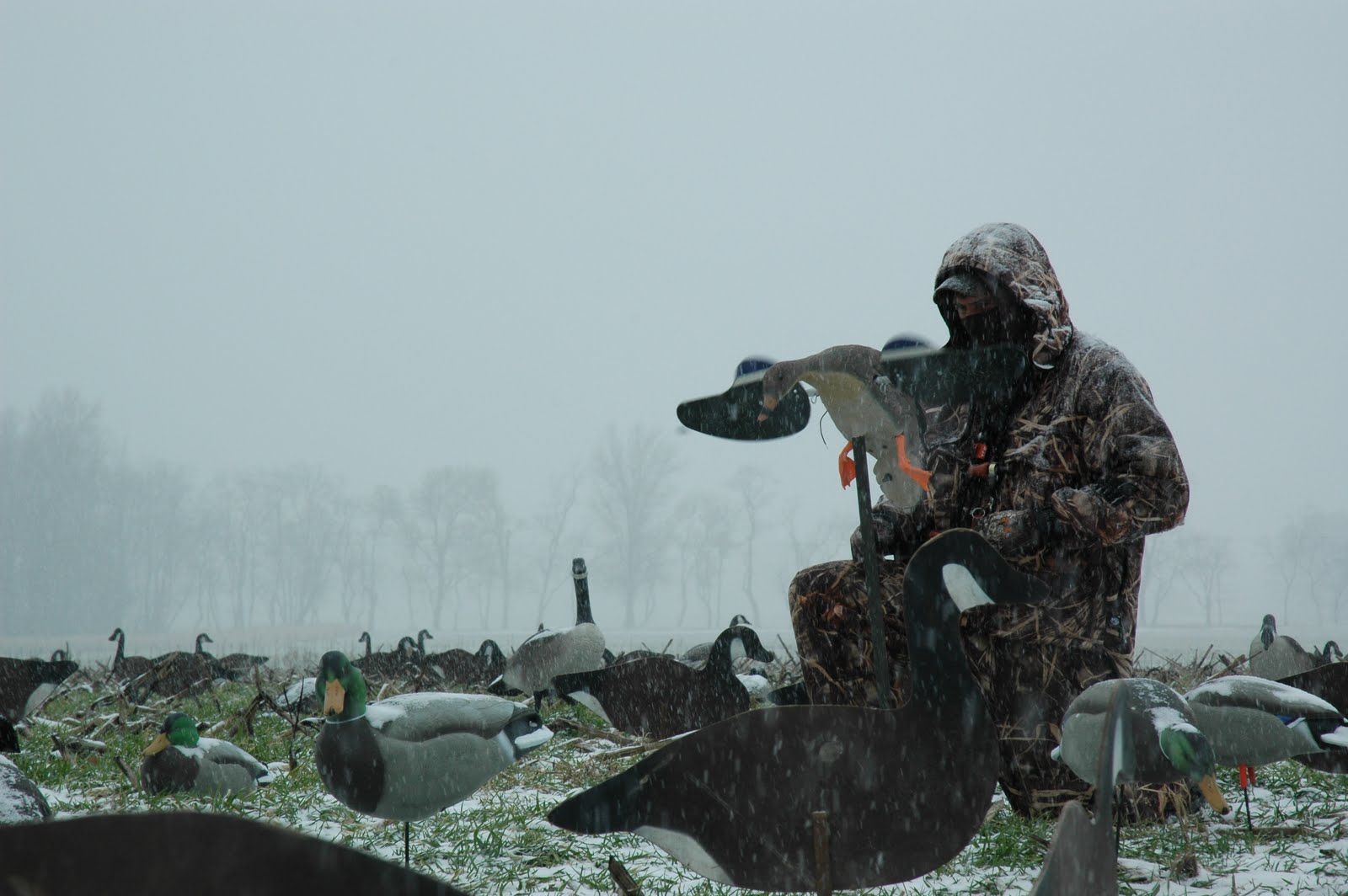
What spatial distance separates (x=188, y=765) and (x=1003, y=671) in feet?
11.5

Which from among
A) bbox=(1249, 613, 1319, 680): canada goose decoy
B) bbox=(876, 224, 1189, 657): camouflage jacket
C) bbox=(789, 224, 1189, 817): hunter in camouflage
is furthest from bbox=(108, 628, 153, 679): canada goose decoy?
bbox=(1249, 613, 1319, 680): canada goose decoy

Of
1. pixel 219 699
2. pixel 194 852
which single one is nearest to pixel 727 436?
pixel 194 852

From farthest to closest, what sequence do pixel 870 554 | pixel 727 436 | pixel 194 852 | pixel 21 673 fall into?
1. pixel 21 673
2. pixel 727 436
3. pixel 870 554
4. pixel 194 852

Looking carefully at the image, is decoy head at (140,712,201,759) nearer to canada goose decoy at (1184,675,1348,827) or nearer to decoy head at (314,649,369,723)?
decoy head at (314,649,369,723)

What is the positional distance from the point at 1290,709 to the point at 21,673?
21.4ft

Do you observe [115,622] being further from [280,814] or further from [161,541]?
[280,814]

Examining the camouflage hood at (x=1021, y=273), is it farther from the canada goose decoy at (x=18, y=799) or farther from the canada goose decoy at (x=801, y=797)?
the canada goose decoy at (x=18, y=799)

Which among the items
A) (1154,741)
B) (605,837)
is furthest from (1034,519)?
(605,837)

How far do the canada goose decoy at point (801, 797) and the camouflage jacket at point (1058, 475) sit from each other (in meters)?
1.37

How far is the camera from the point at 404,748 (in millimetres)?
3002


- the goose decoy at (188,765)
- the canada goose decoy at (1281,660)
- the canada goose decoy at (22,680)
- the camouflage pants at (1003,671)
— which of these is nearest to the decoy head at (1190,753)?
the camouflage pants at (1003,671)

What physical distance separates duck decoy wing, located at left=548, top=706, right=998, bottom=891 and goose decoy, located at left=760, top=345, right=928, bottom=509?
93 cm

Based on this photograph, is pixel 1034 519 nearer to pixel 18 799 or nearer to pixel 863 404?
pixel 863 404

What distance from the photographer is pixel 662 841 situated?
2146mm
